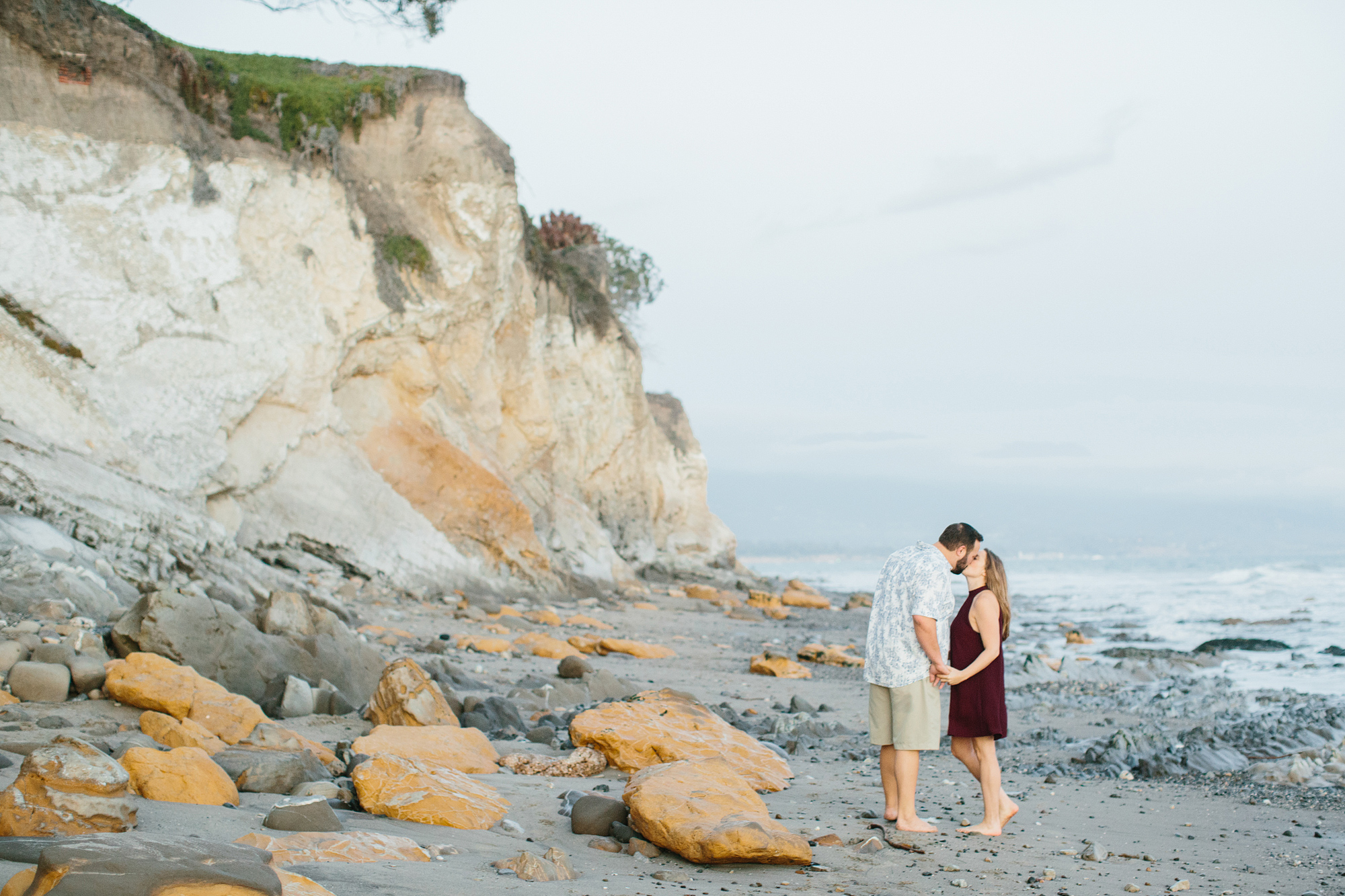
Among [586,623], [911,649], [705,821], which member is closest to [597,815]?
[705,821]

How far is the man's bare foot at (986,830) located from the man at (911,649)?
24 centimetres

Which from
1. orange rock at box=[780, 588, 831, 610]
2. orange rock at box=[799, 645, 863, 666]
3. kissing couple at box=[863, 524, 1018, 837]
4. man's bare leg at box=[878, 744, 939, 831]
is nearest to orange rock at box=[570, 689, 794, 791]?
man's bare leg at box=[878, 744, 939, 831]

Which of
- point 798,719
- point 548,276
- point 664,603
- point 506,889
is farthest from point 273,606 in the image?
point 548,276

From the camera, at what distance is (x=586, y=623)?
519 inches

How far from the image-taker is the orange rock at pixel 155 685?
15.3ft

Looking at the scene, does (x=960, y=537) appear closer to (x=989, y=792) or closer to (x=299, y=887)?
(x=989, y=792)

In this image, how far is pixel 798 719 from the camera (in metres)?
7.16

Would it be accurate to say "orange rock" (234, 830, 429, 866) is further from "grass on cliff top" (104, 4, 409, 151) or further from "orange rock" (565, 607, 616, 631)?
"grass on cliff top" (104, 4, 409, 151)

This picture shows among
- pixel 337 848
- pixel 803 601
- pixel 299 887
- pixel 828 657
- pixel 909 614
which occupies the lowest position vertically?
pixel 803 601

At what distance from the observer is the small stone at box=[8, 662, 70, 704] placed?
4707 mm

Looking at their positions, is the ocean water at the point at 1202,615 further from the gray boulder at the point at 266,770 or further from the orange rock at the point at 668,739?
the gray boulder at the point at 266,770

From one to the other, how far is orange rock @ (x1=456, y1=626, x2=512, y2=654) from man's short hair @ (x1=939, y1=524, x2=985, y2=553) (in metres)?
5.93

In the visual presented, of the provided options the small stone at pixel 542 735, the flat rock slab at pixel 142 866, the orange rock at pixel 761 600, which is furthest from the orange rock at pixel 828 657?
the flat rock slab at pixel 142 866

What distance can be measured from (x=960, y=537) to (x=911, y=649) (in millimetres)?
609
